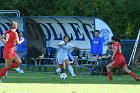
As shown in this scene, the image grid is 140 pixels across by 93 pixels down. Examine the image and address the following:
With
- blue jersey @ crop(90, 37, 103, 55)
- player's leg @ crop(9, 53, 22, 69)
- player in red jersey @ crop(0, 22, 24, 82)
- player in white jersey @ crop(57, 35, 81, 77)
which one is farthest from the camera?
blue jersey @ crop(90, 37, 103, 55)

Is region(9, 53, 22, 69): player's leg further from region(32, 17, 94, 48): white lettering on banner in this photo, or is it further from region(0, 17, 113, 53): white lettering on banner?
region(32, 17, 94, 48): white lettering on banner

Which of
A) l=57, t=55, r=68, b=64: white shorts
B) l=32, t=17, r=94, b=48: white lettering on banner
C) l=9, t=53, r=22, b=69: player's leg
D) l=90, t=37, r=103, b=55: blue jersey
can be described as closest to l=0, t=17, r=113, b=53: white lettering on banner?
l=32, t=17, r=94, b=48: white lettering on banner

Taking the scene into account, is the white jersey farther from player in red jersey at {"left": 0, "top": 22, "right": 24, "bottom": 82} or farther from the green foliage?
the green foliage

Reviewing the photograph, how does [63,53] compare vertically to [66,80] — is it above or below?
above

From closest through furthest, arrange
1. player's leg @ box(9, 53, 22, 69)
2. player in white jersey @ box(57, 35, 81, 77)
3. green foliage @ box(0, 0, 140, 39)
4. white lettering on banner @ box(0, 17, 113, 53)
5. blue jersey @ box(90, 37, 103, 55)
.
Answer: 1. player's leg @ box(9, 53, 22, 69)
2. player in white jersey @ box(57, 35, 81, 77)
3. blue jersey @ box(90, 37, 103, 55)
4. white lettering on banner @ box(0, 17, 113, 53)
5. green foliage @ box(0, 0, 140, 39)

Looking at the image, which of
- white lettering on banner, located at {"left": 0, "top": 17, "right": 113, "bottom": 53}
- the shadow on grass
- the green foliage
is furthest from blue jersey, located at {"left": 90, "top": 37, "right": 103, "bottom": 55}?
the green foliage

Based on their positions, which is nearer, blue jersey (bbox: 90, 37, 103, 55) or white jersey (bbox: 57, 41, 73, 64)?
white jersey (bbox: 57, 41, 73, 64)

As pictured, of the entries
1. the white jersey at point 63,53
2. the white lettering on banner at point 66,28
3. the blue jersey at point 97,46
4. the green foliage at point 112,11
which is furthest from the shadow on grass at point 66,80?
the green foliage at point 112,11

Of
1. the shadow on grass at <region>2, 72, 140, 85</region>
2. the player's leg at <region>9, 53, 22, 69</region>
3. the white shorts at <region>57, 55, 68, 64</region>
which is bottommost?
the shadow on grass at <region>2, 72, 140, 85</region>

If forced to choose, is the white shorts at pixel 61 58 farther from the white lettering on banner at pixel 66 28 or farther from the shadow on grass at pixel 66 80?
the white lettering on banner at pixel 66 28

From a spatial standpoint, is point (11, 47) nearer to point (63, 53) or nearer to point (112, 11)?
point (63, 53)

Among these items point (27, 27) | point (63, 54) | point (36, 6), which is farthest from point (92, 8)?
point (63, 54)

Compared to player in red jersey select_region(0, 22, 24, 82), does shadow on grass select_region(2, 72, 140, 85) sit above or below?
below

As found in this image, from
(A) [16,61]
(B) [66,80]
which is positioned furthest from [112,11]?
(A) [16,61]
